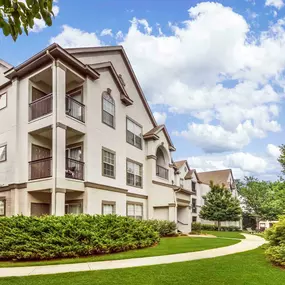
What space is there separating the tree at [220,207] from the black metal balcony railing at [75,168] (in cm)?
2479

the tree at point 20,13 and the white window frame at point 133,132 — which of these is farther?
the white window frame at point 133,132

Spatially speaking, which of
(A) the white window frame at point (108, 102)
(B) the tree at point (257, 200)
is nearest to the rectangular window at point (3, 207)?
(A) the white window frame at point (108, 102)

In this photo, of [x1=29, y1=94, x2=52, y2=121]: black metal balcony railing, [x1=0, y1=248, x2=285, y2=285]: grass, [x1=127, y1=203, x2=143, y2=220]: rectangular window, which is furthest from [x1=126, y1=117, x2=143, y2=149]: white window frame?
[x1=0, y1=248, x2=285, y2=285]: grass

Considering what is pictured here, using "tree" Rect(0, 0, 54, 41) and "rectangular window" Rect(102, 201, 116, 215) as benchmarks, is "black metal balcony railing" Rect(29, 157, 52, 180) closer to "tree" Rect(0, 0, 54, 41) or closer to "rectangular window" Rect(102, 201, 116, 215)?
"rectangular window" Rect(102, 201, 116, 215)

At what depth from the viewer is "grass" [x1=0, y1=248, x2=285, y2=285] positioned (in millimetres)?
7676

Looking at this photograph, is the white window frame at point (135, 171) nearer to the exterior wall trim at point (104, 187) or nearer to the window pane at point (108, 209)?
the exterior wall trim at point (104, 187)

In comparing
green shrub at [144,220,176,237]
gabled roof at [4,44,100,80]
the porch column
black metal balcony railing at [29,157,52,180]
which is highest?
gabled roof at [4,44,100,80]

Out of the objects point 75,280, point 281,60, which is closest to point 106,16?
point 75,280

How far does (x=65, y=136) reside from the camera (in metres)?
15.6

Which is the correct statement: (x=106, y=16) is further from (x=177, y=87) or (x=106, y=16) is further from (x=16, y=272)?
(x=177, y=87)

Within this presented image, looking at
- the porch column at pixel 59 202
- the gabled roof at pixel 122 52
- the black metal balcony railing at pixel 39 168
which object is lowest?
the porch column at pixel 59 202

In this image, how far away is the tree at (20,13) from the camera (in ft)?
10.6

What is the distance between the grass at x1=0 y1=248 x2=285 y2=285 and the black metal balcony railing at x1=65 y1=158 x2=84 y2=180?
775 centimetres

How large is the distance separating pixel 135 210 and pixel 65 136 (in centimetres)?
881
